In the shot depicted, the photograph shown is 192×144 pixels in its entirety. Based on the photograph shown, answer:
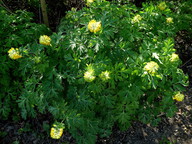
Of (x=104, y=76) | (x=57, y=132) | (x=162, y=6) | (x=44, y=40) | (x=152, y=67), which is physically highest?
(x=162, y=6)

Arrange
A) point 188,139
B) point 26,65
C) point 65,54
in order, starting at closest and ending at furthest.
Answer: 1. point 26,65
2. point 65,54
3. point 188,139

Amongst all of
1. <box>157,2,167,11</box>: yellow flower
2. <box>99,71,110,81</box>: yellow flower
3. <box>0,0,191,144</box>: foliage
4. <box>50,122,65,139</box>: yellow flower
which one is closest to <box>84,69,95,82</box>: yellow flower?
<box>0,0,191,144</box>: foliage

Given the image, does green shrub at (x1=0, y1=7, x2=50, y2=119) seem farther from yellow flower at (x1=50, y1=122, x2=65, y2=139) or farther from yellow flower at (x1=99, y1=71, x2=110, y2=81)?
yellow flower at (x1=99, y1=71, x2=110, y2=81)

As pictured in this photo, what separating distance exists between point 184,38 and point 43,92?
3645 mm

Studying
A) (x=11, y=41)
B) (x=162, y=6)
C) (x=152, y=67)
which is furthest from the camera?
(x=11, y=41)

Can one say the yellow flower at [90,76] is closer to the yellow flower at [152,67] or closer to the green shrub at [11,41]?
the yellow flower at [152,67]

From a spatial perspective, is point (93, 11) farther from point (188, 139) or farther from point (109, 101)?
point (188, 139)

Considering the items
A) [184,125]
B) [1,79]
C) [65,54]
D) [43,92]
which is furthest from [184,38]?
[1,79]

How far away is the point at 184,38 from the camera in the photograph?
4594mm

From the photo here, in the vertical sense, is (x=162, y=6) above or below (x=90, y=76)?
above

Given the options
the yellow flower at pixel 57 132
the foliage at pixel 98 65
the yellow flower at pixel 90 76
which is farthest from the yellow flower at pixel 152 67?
the yellow flower at pixel 57 132

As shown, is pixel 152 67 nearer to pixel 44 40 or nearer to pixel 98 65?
pixel 98 65

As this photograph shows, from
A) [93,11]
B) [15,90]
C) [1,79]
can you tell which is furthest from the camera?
[15,90]

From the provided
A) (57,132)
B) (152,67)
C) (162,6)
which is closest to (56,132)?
(57,132)
